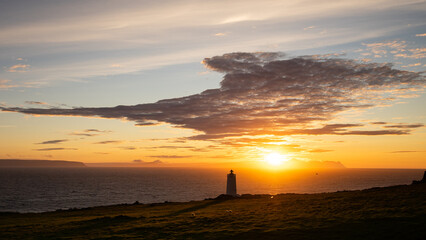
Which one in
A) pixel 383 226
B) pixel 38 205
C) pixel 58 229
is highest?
pixel 383 226

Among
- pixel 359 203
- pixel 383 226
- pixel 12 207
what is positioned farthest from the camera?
pixel 12 207

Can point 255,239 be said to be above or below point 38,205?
above

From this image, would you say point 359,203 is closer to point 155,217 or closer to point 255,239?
point 255,239

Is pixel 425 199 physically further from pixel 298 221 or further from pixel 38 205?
pixel 38 205

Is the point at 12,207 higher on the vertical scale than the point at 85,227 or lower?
lower

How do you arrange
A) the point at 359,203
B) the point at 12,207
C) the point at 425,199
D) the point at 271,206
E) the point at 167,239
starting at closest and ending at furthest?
the point at 167,239
the point at 425,199
the point at 359,203
the point at 271,206
the point at 12,207

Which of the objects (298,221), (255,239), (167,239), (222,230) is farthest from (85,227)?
(298,221)

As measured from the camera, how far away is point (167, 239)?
74.4ft

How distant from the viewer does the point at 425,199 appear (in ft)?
83.8

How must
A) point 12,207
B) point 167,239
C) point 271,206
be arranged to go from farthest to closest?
1. point 12,207
2. point 271,206
3. point 167,239

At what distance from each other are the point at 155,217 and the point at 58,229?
893cm

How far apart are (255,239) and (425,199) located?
49.3 ft

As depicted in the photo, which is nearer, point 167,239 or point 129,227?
point 167,239

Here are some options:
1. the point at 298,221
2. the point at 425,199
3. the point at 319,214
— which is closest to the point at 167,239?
the point at 298,221
